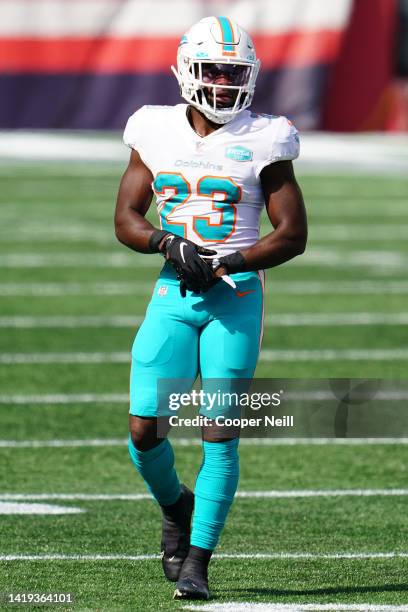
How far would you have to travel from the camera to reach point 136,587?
17.5ft

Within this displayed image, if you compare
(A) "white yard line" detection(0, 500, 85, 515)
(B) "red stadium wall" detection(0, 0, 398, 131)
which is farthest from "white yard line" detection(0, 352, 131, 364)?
(B) "red stadium wall" detection(0, 0, 398, 131)

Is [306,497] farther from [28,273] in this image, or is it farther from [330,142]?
[330,142]

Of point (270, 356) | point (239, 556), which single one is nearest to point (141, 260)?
point (270, 356)

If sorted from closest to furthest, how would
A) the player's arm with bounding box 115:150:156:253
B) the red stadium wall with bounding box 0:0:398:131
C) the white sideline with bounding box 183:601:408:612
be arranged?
the white sideline with bounding box 183:601:408:612 → the player's arm with bounding box 115:150:156:253 → the red stadium wall with bounding box 0:0:398:131

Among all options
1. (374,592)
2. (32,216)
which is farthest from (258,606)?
(32,216)

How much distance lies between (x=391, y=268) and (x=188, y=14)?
53.5 feet

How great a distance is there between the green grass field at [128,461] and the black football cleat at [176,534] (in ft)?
0.22

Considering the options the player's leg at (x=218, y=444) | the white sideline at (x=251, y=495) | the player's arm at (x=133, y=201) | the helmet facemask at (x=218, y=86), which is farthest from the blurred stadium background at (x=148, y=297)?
the helmet facemask at (x=218, y=86)

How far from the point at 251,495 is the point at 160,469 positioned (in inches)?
68.8

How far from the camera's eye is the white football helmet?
535 cm

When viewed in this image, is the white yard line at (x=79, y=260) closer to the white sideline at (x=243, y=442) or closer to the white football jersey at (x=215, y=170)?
the white sideline at (x=243, y=442)

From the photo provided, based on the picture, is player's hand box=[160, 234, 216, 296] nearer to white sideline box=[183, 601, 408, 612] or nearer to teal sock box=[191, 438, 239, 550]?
teal sock box=[191, 438, 239, 550]

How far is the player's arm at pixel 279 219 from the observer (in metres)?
5.33

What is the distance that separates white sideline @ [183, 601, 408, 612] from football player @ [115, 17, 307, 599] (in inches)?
7.3
